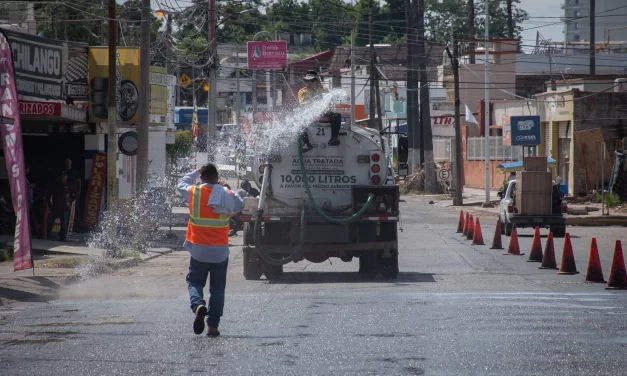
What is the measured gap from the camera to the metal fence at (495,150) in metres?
53.9

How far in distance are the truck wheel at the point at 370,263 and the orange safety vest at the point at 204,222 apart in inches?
263

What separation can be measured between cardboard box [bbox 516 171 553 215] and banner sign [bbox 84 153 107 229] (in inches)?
462

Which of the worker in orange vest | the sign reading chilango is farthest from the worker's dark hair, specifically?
the sign reading chilango

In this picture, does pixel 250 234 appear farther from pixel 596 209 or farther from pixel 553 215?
pixel 596 209

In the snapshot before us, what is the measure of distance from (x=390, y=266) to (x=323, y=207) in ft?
5.19

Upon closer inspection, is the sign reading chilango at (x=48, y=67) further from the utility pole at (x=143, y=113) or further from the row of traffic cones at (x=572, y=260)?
the row of traffic cones at (x=572, y=260)

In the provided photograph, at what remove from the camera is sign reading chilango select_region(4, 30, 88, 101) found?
20.4m

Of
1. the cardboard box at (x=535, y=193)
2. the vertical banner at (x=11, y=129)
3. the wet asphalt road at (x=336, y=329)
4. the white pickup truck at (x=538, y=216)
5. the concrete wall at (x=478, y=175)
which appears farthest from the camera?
the concrete wall at (x=478, y=175)

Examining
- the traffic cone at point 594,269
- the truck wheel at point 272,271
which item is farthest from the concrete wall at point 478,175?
the traffic cone at point 594,269

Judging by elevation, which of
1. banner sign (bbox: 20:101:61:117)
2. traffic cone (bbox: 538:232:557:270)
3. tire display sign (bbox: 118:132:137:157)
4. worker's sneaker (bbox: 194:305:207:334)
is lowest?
traffic cone (bbox: 538:232:557:270)

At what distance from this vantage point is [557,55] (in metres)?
74.5

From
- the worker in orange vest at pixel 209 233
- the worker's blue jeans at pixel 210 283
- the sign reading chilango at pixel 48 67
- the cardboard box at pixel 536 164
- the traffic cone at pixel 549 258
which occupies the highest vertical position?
the sign reading chilango at pixel 48 67

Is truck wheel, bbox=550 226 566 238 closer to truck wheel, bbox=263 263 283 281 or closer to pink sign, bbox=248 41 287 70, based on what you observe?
truck wheel, bbox=263 263 283 281

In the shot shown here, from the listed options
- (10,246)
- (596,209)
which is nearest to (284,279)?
(10,246)
